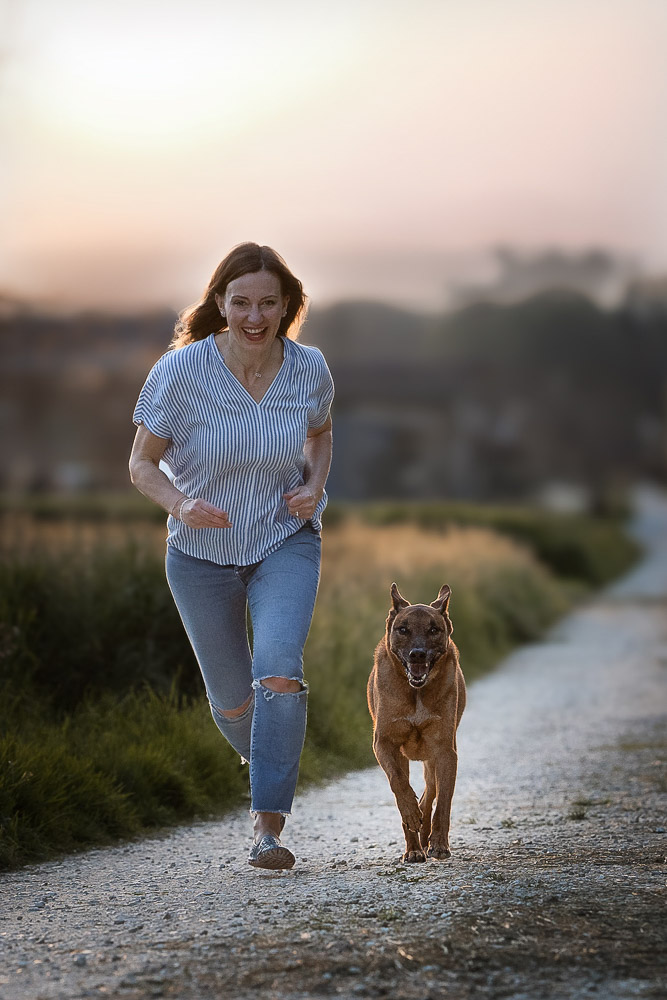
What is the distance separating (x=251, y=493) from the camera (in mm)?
5742

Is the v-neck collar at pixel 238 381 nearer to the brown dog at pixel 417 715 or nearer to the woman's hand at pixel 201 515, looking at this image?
the woman's hand at pixel 201 515

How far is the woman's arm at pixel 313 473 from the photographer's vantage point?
5.68 m

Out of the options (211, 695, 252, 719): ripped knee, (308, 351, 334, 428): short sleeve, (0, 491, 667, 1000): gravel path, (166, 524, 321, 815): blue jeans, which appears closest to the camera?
(0, 491, 667, 1000): gravel path

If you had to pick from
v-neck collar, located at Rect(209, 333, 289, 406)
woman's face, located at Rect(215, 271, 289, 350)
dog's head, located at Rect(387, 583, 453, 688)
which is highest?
woman's face, located at Rect(215, 271, 289, 350)

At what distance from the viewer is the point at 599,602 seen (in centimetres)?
A: 2698

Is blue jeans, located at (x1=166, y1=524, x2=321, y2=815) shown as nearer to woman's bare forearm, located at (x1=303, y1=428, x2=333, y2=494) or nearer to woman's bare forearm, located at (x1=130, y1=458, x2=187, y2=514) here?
woman's bare forearm, located at (x1=303, y1=428, x2=333, y2=494)

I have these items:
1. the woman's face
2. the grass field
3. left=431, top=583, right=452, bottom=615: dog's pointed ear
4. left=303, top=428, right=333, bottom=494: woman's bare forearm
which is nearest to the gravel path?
the grass field

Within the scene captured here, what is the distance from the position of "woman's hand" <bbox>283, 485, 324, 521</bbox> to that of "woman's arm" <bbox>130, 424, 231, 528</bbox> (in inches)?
11.9

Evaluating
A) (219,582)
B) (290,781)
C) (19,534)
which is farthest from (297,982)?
(19,534)

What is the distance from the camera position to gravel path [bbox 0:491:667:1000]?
406 cm

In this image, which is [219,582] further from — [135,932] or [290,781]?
[135,932]

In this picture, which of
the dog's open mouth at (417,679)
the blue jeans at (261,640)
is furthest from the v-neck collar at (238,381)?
the dog's open mouth at (417,679)

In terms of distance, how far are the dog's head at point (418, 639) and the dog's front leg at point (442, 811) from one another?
37 centimetres

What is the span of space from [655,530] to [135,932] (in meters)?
63.2
